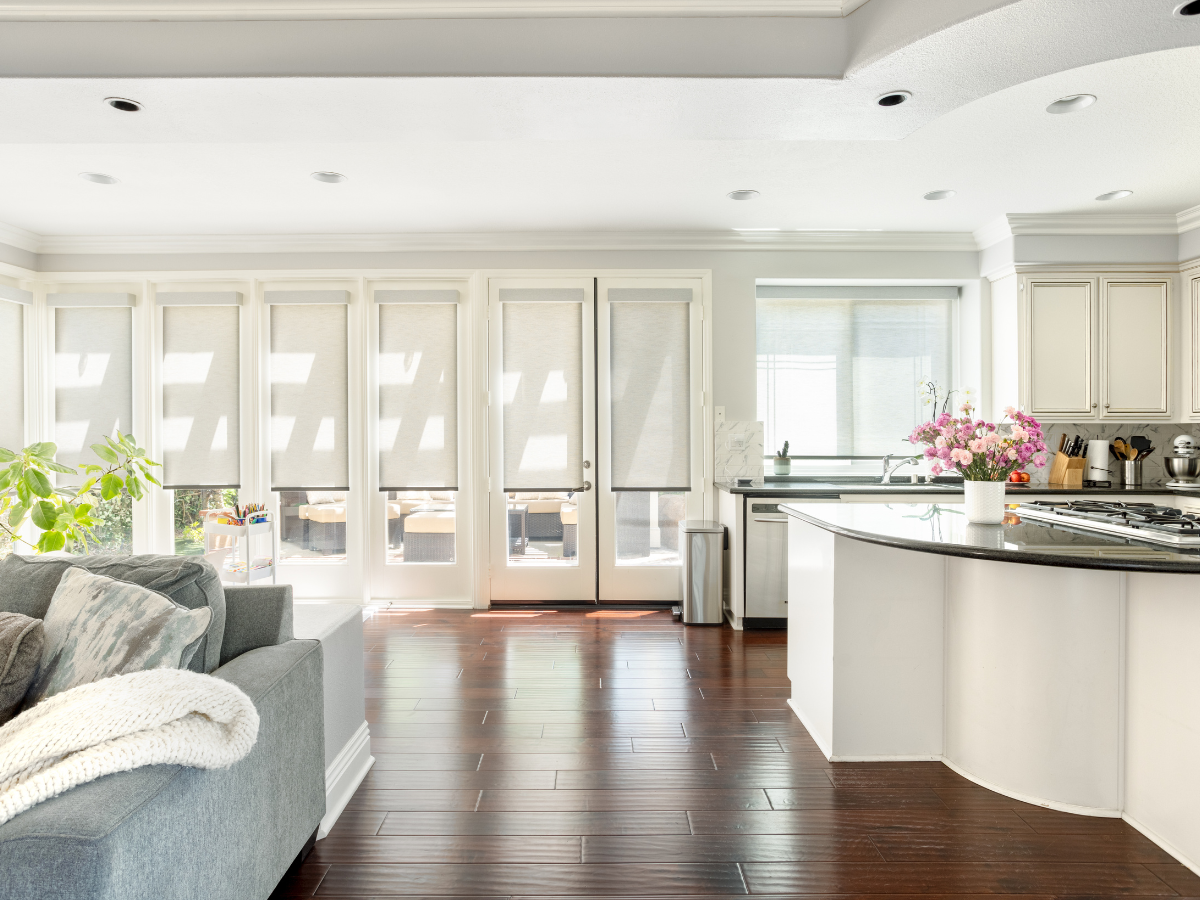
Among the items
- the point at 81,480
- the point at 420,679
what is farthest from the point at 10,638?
the point at 81,480

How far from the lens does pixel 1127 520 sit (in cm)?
233

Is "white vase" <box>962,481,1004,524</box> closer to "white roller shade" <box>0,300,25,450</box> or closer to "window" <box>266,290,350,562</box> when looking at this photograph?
"window" <box>266,290,350,562</box>

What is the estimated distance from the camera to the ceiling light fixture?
2453 mm

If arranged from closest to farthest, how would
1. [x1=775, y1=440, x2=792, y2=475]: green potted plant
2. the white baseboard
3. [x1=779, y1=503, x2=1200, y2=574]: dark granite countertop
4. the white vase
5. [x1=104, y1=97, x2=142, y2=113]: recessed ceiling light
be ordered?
[x1=779, y1=503, x2=1200, y2=574]: dark granite countertop → the white baseboard → [x1=104, y1=97, x2=142, y2=113]: recessed ceiling light → the white vase → [x1=775, y1=440, x2=792, y2=475]: green potted plant

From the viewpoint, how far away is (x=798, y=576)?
3068 mm

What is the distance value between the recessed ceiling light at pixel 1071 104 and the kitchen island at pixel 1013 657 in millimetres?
1732

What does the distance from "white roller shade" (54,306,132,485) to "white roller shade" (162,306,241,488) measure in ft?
0.93

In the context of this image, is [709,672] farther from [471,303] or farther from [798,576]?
[471,303]

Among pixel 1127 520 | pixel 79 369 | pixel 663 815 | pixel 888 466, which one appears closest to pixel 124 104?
pixel 663 815

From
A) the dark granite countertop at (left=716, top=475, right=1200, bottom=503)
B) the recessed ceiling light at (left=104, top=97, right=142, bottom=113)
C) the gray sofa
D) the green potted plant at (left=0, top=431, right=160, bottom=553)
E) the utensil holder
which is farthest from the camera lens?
the utensil holder

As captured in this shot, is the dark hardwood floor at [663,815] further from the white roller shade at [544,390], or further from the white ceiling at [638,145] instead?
the white ceiling at [638,145]

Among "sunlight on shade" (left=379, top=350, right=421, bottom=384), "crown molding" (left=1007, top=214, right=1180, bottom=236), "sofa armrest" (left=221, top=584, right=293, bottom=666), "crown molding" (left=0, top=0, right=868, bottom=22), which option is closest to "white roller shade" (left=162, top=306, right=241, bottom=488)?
"sunlight on shade" (left=379, top=350, right=421, bottom=384)

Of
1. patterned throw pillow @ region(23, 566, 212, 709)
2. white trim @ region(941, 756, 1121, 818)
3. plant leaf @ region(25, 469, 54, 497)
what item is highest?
plant leaf @ region(25, 469, 54, 497)

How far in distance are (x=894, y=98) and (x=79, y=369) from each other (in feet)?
17.5
